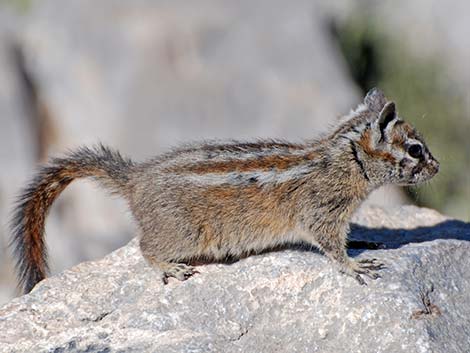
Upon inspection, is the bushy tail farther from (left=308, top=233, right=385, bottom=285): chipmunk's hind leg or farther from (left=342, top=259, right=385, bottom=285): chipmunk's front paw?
(left=342, top=259, right=385, bottom=285): chipmunk's front paw

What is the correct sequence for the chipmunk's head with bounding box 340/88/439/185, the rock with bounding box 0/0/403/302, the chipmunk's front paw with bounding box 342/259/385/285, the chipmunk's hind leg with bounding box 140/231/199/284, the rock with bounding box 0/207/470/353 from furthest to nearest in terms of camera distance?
the rock with bounding box 0/0/403/302
the chipmunk's head with bounding box 340/88/439/185
the chipmunk's hind leg with bounding box 140/231/199/284
the chipmunk's front paw with bounding box 342/259/385/285
the rock with bounding box 0/207/470/353

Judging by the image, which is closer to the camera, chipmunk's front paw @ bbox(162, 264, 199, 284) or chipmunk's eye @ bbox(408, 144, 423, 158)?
chipmunk's front paw @ bbox(162, 264, 199, 284)

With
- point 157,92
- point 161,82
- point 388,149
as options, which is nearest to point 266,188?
point 388,149

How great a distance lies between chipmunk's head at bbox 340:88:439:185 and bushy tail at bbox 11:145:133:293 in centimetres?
160

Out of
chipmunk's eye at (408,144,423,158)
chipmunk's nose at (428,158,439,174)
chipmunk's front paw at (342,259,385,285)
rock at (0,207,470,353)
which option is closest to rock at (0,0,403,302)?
chipmunk's nose at (428,158,439,174)

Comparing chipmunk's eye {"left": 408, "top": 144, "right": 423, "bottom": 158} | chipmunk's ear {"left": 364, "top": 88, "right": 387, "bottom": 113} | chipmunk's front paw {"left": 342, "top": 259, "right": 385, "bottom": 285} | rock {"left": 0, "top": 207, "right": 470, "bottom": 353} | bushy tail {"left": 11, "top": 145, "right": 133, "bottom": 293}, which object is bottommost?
rock {"left": 0, "top": 207, "right": 470, "bottom": 353}

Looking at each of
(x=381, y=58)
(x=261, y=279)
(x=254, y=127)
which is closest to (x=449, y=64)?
(x=381, y=58)

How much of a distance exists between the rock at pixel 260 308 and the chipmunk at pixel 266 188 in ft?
0.57

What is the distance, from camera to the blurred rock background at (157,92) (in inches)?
498

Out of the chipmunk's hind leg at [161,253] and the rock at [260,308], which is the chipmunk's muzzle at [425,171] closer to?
the rock at [260,308]

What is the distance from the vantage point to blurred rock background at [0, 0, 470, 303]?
41.5 feet

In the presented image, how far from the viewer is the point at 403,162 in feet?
22.7

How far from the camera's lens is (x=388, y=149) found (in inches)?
271

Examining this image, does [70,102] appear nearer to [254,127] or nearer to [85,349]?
[254,127]
